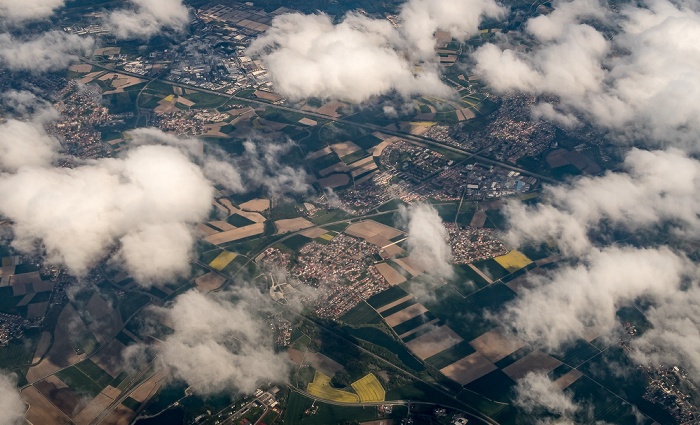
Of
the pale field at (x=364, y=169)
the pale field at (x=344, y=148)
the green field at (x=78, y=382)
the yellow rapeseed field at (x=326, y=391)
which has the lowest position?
the green field at (x=78, y=382)

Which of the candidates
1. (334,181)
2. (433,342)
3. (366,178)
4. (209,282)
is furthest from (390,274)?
(209,282)

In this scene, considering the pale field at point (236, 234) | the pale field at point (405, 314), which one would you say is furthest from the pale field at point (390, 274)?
the pale field at point (236, 234)

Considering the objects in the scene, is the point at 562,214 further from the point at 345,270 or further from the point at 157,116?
the point at 157,116

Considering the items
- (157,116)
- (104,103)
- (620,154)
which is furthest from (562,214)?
(104,103)

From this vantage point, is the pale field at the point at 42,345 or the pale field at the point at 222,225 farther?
the pale field at the point at 222,225

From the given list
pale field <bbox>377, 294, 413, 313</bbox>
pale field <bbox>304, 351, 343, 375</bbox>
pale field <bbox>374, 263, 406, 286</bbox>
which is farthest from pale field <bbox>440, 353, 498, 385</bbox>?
pale field <bbox>374, 263, 406, 286</bbox>

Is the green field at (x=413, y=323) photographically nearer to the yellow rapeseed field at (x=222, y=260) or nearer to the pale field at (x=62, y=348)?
the yellow rapeseed field at (x=222, y=260)

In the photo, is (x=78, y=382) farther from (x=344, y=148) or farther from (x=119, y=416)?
(x=344, y=148)

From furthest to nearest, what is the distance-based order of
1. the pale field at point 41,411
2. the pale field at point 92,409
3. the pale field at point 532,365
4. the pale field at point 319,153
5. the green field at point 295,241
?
the pale field at point 319,153 → the green field at point 295,241 → the pale field at point 532,365 → the pale field at point 92,409 → the pale field at point 41,411
